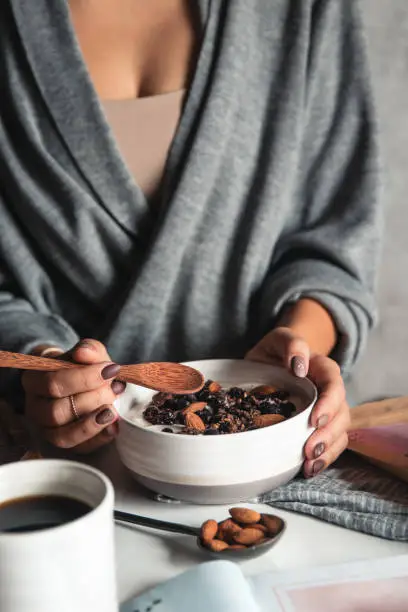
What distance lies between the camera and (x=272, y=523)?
586 millimetres

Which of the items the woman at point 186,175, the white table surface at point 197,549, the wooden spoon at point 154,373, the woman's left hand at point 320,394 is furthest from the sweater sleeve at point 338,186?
the white table surface at point 197,549

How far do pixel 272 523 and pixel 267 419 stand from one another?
10 cm

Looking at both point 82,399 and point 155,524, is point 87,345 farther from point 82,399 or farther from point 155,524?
point 155,524

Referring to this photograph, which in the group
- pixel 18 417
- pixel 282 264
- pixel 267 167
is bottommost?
pixel 18 417

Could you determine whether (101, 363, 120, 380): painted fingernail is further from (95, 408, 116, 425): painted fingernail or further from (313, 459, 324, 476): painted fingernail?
(313, 459, 324, 476): painted fingernail

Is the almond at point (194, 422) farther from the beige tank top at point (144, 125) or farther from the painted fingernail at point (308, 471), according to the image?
the beige tank top at point (144, 125)

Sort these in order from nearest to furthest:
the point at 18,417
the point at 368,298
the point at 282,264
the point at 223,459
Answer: the point at 223,459, the point at 18,417, the point at 368,298, the point at 282,264

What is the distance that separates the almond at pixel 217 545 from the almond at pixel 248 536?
0.01 m

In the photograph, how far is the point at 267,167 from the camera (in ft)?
3.35

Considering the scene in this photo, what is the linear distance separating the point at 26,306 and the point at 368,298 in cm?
47

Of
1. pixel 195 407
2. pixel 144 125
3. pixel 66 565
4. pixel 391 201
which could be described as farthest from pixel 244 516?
pixel 391 201

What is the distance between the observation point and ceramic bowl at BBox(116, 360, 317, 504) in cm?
59

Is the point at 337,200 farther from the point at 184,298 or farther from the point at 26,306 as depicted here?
the point at 26,306

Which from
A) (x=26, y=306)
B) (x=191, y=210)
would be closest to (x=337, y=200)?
(x=191, y=210)
